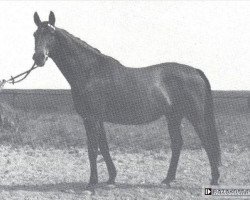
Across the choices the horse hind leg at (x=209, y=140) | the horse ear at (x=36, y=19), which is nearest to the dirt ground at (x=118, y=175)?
the horse hind leg at (x=209, y=140)

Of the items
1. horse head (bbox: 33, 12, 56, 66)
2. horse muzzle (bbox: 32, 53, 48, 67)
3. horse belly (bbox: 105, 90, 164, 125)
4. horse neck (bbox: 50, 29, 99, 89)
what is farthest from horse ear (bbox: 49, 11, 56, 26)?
horse belly (bbox: 105, 90, 164, 125)

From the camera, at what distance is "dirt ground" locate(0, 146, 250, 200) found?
7.37 meters

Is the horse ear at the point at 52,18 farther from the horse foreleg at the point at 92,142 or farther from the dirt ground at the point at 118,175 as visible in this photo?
the dirt ground at the point at 118,175

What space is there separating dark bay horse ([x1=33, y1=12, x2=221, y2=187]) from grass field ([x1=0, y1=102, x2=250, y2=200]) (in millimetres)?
529

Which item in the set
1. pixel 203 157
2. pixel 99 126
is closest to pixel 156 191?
pixel 99 126

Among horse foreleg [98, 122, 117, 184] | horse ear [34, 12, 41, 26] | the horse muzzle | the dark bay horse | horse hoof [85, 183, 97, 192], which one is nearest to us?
the horse muzzle

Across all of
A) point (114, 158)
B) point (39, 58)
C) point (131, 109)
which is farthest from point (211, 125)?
point (39, 58)

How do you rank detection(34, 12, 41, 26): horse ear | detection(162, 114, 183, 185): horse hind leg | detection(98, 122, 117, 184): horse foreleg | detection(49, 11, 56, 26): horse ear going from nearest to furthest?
detection(49, 11, 56, 26): horse ear, detection(34, 12, 41, 26): horse ear, detection(98, 122, 117, 184): horse foreleg, detection(162, 114, 183, 185): horse hind leg

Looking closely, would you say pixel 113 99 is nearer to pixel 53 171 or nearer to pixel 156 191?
pixel 156 191

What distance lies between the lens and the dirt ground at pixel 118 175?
290 inches

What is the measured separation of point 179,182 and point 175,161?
40 centimetres

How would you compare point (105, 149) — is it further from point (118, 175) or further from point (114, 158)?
point (114, 158)

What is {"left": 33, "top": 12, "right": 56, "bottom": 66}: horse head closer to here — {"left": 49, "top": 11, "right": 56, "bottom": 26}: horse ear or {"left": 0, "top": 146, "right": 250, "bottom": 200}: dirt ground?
{"left": 49, "top": 11, "right": 56, "bottom": 26}: horse ear

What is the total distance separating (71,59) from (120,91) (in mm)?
1016
